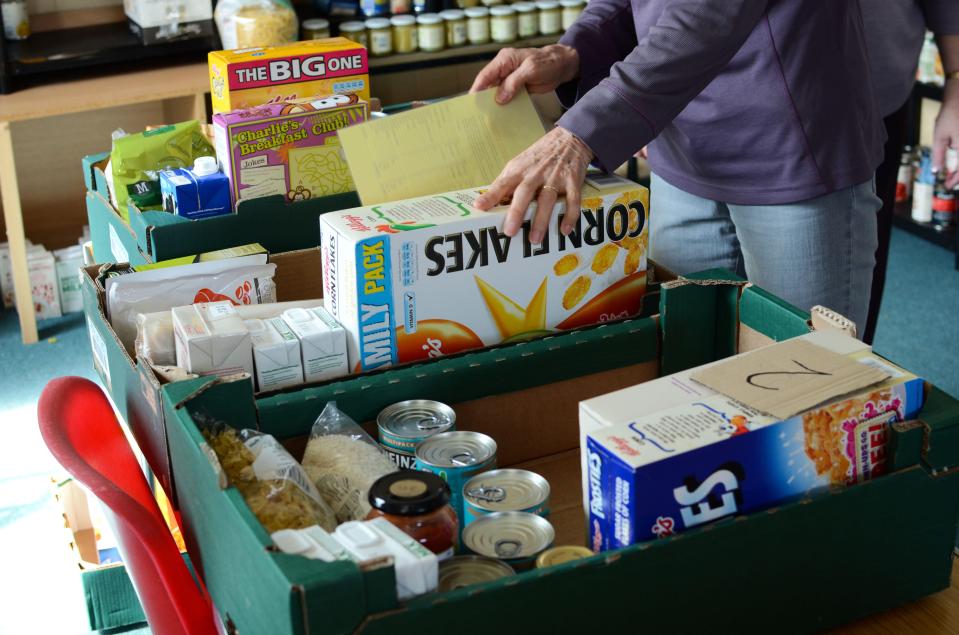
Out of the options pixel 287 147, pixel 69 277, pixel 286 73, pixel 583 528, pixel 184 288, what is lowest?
pixel 69 277

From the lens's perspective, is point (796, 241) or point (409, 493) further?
point (796, 241)

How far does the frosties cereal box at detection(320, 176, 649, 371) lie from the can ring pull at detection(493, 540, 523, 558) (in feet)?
1.25

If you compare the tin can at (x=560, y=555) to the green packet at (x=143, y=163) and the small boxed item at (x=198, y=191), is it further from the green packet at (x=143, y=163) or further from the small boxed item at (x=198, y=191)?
the green packet at (x=143, y=163)

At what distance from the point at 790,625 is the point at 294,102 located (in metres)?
1.17

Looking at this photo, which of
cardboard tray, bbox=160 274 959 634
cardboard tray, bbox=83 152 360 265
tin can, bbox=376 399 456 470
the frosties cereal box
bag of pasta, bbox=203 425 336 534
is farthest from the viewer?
cardboard tray, bbox=83 152 360 265

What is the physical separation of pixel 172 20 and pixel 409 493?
112 inches

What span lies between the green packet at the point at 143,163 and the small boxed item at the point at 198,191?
53mm

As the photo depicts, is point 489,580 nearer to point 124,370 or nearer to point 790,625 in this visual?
point 790,625

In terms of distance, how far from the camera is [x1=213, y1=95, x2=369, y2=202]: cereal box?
1756 mm

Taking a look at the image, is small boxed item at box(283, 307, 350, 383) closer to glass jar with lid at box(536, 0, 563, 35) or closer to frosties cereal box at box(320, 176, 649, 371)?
frosties cereal box at box(320, 176, 649, 371)

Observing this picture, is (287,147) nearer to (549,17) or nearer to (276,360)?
(276,360)

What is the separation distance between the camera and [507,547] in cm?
102

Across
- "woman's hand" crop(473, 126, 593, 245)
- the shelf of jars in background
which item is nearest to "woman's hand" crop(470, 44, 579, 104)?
"woman's hand" crop(473, 126, 593, 245)

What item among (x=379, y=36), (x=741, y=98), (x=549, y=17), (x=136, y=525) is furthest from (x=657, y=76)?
(x=549, y=17)
